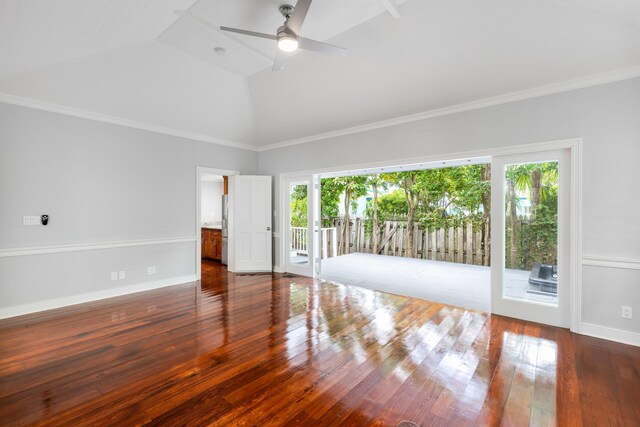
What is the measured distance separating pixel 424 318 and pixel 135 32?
4766 mm

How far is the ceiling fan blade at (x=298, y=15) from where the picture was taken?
2295 millimetres

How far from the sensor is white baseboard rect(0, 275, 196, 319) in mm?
3814

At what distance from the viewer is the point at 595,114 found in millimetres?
3254

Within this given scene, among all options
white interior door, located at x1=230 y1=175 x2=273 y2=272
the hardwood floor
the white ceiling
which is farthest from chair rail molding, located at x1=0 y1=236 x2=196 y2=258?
the white ceiling

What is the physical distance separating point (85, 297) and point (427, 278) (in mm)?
5858

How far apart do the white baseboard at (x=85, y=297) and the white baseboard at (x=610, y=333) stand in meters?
5.87

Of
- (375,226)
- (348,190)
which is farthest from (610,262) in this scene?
(348,190)

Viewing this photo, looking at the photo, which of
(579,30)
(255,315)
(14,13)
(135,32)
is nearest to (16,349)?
(255,315)

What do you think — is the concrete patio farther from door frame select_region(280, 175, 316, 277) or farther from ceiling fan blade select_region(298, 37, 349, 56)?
ceiling fan blade select_region(298, 37, 349, 56)

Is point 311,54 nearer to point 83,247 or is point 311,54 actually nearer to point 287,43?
point 287,43

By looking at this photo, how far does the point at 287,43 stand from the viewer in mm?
Answer: 2705

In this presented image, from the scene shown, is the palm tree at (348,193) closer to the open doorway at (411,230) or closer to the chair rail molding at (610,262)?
the open doorway at (411,230)

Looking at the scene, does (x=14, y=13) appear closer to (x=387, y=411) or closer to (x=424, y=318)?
(x=387, y=411)

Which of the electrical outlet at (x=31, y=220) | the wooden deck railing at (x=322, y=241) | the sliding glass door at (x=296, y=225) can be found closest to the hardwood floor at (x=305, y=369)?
the electrical outlet at (x=31, y=220)
